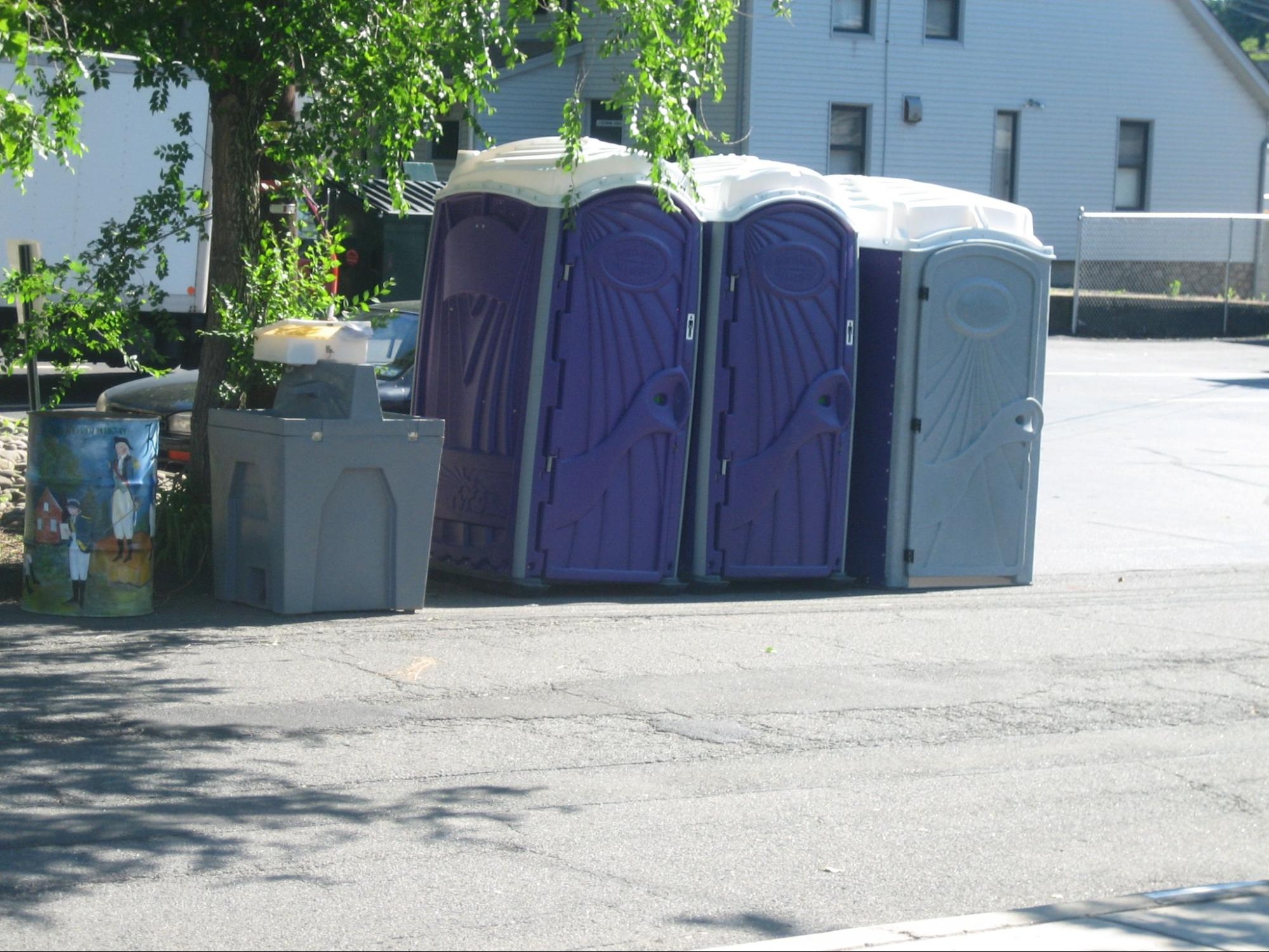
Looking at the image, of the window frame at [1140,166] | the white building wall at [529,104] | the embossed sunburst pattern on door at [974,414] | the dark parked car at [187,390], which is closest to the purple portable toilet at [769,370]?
the embossed sunburst pattern on door at [974,414]

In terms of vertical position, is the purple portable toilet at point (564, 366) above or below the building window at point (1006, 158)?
below

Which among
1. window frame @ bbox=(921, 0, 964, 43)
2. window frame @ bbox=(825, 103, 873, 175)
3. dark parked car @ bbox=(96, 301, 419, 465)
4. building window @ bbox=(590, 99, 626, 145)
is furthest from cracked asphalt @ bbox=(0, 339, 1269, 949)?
window frame @ bbox=(921, 0, 964, 43)

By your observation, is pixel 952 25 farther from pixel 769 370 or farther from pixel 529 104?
pixel 769 370

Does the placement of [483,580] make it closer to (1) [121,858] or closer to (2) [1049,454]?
(1) [121,858]

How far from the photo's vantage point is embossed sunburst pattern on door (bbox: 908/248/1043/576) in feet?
33.7

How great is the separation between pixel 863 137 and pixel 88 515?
24.8 m

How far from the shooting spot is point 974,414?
10.5 meters

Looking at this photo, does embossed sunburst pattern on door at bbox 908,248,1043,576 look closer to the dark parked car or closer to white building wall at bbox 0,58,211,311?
the dark parked car

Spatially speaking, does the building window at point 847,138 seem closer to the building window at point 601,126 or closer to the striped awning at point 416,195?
the building window at point 601,126

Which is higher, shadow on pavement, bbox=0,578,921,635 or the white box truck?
the white box truck

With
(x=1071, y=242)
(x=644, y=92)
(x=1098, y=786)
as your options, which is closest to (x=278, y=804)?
(x=1098, y=786)

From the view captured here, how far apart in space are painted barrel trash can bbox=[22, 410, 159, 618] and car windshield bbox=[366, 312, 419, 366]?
4.19 meters

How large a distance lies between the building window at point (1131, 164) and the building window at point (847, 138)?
6.12 metres

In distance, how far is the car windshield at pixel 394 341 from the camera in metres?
12.5
